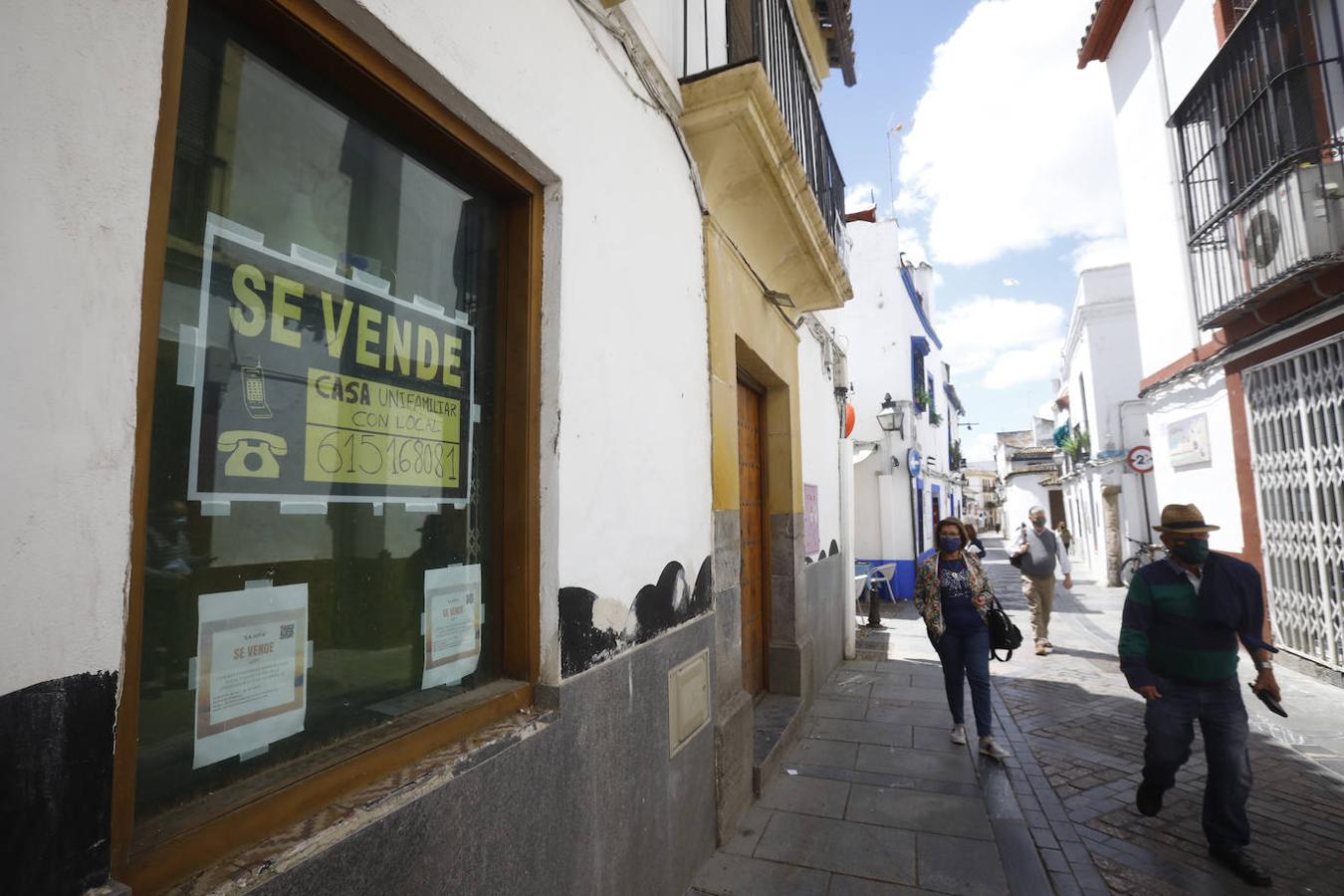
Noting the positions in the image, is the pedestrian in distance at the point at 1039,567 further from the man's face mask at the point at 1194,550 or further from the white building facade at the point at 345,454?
Answer: the white building facade at the point at 345,454

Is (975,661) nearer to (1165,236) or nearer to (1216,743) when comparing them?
(1216,743)

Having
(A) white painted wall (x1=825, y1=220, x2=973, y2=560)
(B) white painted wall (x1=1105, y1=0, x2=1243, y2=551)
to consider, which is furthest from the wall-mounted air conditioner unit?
(A) white painted wall (x1=825, y1=220, x2=973, y2=560)

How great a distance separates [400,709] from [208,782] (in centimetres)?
50

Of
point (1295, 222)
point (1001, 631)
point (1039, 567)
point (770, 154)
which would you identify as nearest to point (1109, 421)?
point (1039, 567)

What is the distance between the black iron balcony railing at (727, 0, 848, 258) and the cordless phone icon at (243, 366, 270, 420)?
3.93 metres

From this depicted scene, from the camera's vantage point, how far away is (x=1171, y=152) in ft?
27.4

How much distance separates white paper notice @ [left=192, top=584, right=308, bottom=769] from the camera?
1.36 m

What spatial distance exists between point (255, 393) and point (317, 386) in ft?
0.53

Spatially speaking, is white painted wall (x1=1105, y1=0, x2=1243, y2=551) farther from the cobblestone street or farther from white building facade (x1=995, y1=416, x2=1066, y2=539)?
white building facade (x1=995, y1=416, x2=1066, y2=539)

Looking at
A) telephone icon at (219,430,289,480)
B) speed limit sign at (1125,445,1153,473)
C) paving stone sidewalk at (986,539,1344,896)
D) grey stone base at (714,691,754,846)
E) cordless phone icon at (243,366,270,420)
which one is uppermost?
speed limit sign at (1125,445,1153,473)

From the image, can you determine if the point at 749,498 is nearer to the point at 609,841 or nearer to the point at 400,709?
the point at 609,841

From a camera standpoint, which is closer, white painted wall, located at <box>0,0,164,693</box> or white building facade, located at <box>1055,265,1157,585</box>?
white painted wall, located at <box>0,0,164,693</box>

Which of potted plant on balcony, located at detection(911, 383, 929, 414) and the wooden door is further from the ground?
potted plant on balcony, located at detection(911, 383, 929, 414)

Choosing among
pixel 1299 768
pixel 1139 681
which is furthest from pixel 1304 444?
pixel 1139 681
